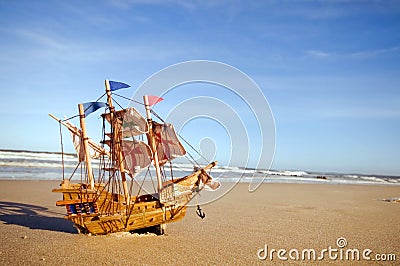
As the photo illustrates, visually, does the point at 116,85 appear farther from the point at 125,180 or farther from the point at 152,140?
the point at 125,180

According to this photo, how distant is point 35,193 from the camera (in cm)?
2050

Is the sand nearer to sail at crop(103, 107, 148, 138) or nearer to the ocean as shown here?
sail at crop(103, 107, 148, 138)

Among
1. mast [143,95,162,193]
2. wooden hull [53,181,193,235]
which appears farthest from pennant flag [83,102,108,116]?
wooden hull [53,181,193,235]

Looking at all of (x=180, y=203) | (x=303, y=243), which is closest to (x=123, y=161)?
(x=180, y=203)

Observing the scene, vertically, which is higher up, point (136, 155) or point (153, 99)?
point (153, 99)

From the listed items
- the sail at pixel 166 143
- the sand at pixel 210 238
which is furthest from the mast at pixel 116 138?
the sand at pixel 210 238

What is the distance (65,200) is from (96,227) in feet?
4.11

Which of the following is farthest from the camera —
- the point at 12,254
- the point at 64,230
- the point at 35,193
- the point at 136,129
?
the point at 35,193

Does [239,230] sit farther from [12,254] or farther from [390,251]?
[12,254]

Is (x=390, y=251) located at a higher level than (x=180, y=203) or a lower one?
lower

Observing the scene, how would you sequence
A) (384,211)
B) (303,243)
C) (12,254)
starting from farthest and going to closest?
(384,211) → (303,243) → (12,254)

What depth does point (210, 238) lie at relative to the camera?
10797 mm

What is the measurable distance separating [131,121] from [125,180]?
210 centimetres

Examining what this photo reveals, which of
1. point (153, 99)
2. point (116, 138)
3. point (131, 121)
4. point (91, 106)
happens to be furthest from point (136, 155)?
point (91, 106)
